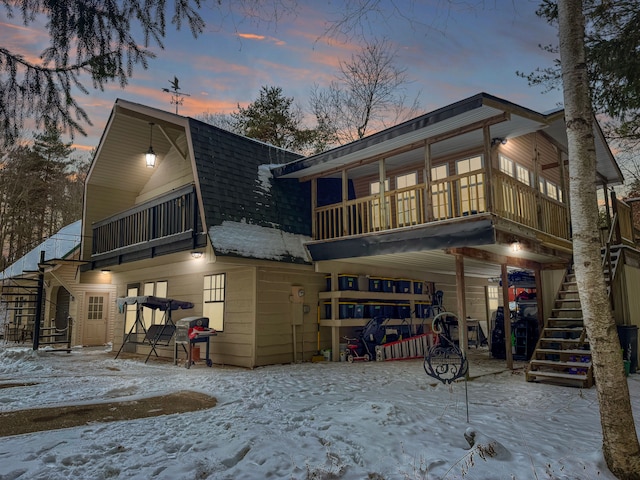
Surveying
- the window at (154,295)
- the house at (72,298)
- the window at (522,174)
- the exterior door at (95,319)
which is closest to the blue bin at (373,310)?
the window at (522,174)

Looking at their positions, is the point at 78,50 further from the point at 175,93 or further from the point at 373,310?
the point at 175,93

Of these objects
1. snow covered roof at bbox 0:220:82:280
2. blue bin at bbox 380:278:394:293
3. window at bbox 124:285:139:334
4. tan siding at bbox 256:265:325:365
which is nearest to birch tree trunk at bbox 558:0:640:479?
tan siding at bbox 256:265:325:365

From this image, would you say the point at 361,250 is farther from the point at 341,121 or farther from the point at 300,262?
the point at 341,121

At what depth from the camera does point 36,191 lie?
91.2 ft

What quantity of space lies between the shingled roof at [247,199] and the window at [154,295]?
4578 millimetres

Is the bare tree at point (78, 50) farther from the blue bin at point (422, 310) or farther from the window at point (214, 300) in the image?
the blue bin at point (422, 310)

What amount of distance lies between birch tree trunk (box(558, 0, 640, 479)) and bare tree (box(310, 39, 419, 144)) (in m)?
21.0

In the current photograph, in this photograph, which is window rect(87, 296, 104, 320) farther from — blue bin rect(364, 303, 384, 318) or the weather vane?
blue bin rect(364, 303, 384, 318)

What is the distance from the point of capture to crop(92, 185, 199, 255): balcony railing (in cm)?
1048

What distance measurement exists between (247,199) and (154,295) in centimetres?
544

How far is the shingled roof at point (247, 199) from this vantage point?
10.1 meters

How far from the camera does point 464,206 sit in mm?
10742

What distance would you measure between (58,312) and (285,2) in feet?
66.5

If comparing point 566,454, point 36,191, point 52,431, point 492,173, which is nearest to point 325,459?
point 566,454
